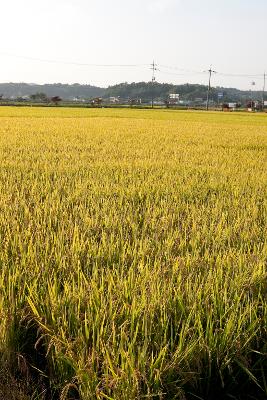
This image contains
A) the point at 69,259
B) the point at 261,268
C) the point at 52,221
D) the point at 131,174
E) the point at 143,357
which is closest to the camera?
the point at 143,357

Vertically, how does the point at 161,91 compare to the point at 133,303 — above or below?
above

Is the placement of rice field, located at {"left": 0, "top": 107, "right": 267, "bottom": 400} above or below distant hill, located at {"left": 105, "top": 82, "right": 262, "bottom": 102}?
below

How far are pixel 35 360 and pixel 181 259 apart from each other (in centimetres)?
70

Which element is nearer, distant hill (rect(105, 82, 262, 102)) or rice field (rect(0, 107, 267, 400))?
rice field (rect(0, 107, 267, 400))

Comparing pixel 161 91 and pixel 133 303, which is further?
pixel 161 91

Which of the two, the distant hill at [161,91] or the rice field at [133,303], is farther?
the distant hill at [161,91]

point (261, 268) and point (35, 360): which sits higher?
point (261, 268)

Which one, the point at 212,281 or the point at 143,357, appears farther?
the point at 212,281

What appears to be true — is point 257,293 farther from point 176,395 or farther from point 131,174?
point 131,174

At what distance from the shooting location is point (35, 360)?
1.44 m

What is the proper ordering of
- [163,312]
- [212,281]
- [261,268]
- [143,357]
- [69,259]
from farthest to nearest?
1. [69,259]
2. [261,268]
3. [212,281]
4. [163,312]
5. [143,357]

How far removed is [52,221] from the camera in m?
2.69

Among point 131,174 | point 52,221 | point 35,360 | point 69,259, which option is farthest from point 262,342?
point 131,174

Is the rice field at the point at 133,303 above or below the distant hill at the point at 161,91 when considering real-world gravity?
below
